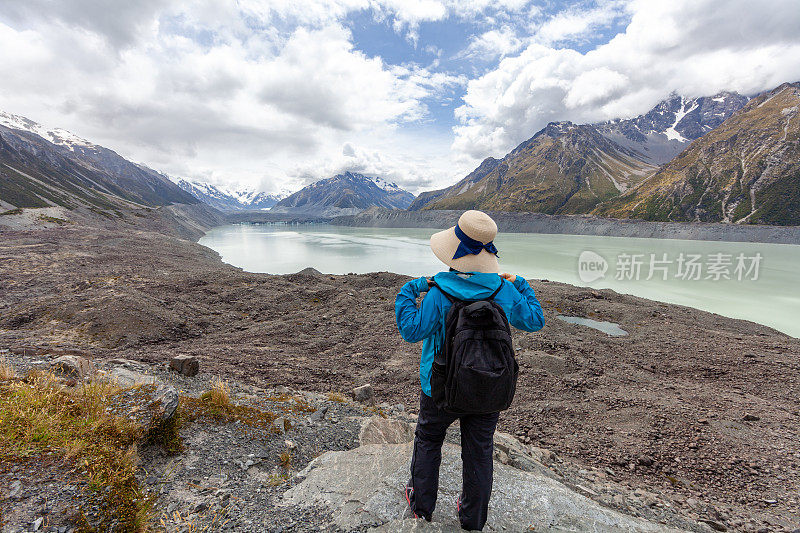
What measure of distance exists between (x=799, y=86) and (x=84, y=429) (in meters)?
266

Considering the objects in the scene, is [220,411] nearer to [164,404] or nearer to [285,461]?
[164,404]

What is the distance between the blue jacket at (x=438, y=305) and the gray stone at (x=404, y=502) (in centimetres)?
130

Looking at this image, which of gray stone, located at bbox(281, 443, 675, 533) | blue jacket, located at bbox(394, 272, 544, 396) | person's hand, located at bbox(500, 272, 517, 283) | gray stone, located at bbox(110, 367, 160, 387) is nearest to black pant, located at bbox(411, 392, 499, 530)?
gray stone, located at bbox(281, 443, 675, 533)

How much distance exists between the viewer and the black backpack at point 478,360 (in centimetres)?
256

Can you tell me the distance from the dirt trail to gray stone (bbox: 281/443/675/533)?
2451 mm

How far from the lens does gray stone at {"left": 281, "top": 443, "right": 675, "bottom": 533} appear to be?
3.18m

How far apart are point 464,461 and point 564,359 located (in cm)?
914

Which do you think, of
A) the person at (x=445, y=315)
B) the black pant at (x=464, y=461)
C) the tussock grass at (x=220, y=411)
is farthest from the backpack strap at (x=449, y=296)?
the tussock grass at (x=220, y=411)

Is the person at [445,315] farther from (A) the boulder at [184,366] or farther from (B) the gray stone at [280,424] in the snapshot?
(A) the boulder at [184,366]

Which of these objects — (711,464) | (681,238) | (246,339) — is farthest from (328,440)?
(681,238)

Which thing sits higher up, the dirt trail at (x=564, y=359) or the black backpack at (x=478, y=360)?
the black backpack at (x=478, y=360)

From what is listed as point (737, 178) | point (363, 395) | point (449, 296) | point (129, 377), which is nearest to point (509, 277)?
point (449, 296)

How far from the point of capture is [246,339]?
42.4 ft

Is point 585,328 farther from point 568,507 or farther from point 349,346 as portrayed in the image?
point 568,507
